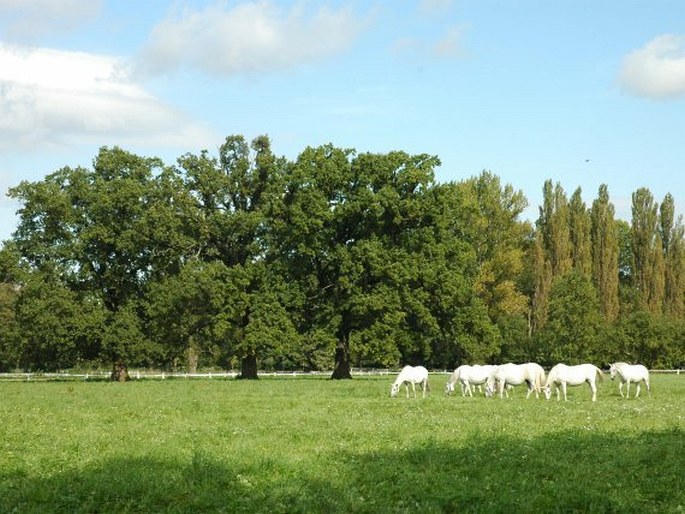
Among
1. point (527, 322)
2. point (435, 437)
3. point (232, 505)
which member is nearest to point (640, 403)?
point (435, 437)

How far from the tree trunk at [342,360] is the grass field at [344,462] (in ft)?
104

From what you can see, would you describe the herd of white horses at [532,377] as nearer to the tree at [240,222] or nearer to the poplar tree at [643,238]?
the tree at [240,222]

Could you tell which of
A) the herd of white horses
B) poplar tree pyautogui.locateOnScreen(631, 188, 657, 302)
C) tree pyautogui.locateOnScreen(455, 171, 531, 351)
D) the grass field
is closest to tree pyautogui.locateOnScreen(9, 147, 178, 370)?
the herd of white horses

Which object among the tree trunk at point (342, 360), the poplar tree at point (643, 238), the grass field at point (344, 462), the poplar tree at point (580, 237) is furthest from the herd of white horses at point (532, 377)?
the poplar tree at point (643, 238)

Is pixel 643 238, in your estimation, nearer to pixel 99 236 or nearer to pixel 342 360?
pixel 342 360

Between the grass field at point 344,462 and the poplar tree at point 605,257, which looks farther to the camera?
the poplar tree at point 605,257

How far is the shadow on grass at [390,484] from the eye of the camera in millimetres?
11781

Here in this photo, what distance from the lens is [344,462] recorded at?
14719 mm

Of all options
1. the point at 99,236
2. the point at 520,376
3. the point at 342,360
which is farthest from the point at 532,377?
the point at 99,236

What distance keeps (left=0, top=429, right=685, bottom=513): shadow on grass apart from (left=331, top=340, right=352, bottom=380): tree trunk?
39.4 metres

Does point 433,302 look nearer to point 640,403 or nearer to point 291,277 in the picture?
point 291,277

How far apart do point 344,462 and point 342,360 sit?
134 ft

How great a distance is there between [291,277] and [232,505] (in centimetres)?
4358

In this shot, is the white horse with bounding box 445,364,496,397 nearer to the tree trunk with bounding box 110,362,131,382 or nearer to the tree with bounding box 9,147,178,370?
the tree with bounding box 9,147,178,370
